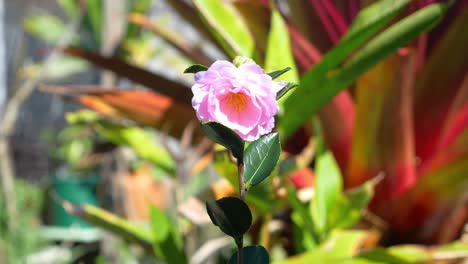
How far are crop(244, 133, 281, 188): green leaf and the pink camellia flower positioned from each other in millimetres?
15

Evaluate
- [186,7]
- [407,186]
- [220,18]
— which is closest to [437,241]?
[407,186]

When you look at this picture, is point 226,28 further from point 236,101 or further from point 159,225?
point 236,101

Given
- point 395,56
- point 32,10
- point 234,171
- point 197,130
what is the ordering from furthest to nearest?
point 32,10, point 197,130, point 395,56, point 234,171

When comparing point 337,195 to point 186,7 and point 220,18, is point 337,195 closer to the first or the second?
point 220,18

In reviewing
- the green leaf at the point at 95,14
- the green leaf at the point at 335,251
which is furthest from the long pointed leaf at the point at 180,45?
the green leaf at the point at 95,14

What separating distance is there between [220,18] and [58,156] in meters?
3.56

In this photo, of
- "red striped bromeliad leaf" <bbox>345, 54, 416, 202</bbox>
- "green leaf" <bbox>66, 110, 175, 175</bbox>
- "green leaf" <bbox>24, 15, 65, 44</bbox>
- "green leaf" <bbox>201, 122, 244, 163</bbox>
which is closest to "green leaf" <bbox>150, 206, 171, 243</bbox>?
"green leaf" <bbox>66, 110, 175, 175</bbox>

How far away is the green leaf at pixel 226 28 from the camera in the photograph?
0.63m

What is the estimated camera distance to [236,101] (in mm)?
291

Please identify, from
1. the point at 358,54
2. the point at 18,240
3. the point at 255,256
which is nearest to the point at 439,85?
the point at 358,54

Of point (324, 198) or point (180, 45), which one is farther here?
point (180, 45)

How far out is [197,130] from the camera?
871 mm

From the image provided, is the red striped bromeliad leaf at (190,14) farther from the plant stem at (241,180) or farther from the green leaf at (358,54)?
the plant stem at (241,180)

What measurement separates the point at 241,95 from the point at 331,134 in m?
0.53
